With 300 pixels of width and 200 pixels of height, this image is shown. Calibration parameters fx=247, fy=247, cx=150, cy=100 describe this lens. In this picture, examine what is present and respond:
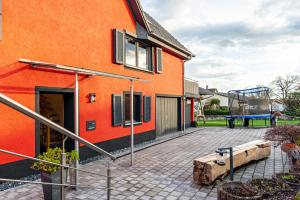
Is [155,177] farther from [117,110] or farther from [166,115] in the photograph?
[166,115]

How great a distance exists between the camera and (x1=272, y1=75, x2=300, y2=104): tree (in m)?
40.5

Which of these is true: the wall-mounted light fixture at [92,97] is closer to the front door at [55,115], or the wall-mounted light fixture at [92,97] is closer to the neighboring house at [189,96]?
the front door at [55,115]

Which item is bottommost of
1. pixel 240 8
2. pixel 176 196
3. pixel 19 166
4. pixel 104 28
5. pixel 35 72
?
pixel 176 196

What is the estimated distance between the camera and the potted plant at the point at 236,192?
13.7 feet

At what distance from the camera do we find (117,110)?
10422mm

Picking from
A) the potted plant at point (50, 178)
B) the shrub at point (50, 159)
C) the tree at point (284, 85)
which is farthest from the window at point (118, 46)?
the tree at point (284, 85)

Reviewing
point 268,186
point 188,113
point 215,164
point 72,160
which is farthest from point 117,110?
point 188,113

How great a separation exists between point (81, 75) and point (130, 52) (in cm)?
403

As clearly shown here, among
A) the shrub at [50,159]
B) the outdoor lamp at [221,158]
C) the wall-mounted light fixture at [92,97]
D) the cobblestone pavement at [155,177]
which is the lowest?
the cobblestone pavement at [155,177]

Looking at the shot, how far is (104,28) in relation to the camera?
395 inches

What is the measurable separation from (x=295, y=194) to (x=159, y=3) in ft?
29.9

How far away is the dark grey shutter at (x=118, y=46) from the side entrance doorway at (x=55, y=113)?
110 inches

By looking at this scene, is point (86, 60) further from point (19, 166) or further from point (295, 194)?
point (295, 194)

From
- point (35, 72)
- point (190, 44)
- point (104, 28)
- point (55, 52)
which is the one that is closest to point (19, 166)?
point (35, 72)
